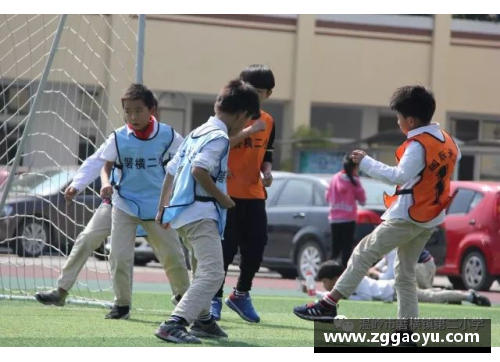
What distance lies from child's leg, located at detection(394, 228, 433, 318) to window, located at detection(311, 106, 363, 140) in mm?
25899

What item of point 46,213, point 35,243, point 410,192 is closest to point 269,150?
point 410,192

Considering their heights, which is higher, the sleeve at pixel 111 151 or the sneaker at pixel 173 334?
the sleeve at pixel 111 151

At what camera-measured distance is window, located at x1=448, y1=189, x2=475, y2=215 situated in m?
16.9

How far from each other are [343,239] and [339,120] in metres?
18.3

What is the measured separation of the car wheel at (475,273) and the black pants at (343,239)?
149 centimetres

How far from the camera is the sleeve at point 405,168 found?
7637 millimetres

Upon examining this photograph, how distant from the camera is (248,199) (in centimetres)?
919

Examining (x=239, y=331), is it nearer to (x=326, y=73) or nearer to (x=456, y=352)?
(x=456, y=352)

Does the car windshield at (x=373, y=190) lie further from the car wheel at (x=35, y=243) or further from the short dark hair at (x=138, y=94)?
the short dark hair at (x=138, y=94)

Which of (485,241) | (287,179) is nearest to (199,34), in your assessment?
(287,179)

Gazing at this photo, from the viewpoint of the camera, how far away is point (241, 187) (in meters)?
9.14

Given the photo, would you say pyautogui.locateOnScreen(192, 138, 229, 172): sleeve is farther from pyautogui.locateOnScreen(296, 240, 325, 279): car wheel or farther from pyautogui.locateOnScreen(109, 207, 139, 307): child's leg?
pyautogui.locateOnScreen(296, 240, 325, 279): car wheel

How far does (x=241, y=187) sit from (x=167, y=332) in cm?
196

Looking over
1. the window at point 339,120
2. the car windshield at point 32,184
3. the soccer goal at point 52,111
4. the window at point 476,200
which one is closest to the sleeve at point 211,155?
the soccer goal at point 52,111
